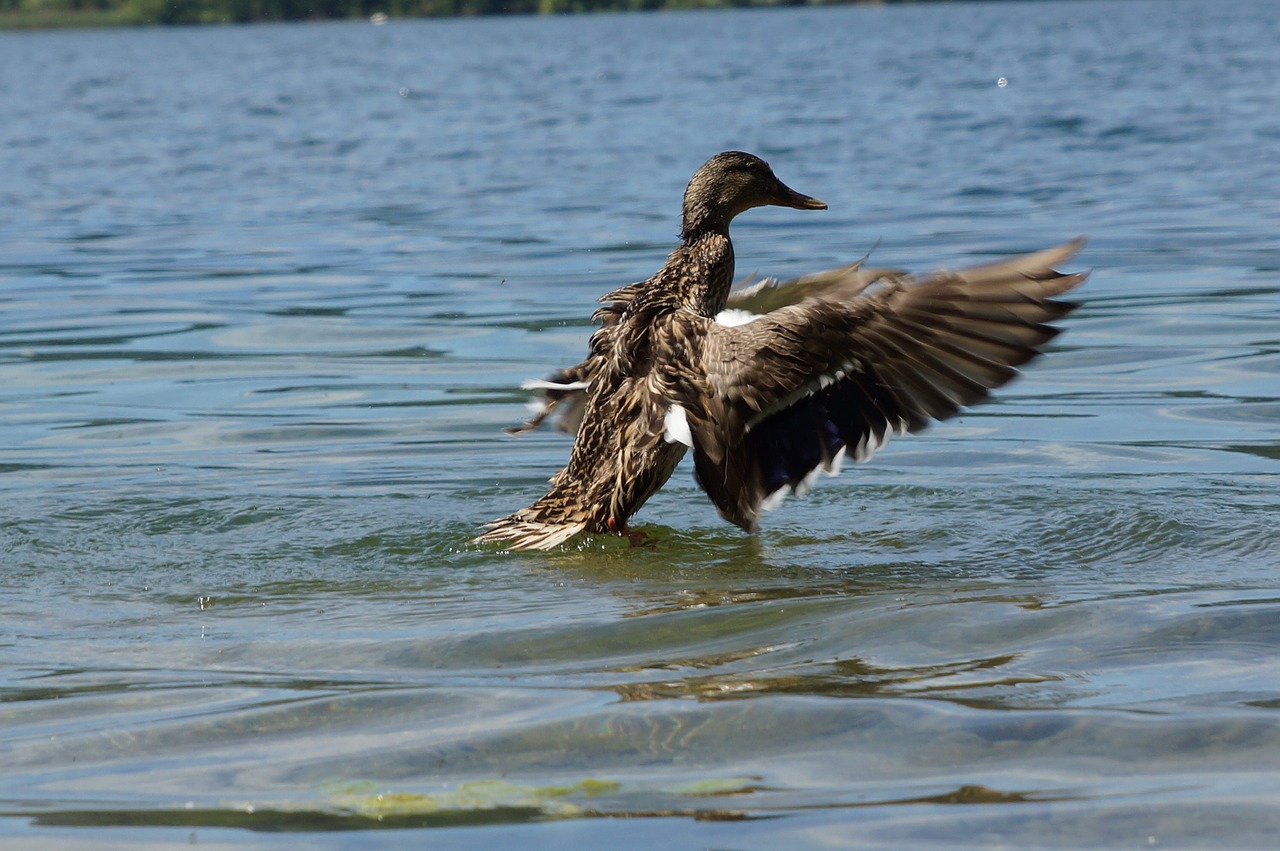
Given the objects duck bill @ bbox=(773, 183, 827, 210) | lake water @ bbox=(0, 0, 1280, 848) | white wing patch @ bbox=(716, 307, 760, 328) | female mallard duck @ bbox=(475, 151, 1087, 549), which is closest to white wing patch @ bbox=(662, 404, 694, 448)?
female mallard duck @ bbox=(475, 151, 1087, 549)

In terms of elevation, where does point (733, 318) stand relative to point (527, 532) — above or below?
above

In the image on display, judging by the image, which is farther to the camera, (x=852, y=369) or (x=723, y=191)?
(x=723, y=191)

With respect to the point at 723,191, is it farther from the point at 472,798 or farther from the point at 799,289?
the point at 472,798

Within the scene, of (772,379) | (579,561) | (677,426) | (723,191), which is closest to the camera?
(772,379)

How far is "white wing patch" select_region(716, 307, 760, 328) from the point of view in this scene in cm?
581

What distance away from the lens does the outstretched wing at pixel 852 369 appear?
5.29m

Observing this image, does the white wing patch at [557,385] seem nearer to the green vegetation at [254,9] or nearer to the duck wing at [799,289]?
the duck wing at [799,289]

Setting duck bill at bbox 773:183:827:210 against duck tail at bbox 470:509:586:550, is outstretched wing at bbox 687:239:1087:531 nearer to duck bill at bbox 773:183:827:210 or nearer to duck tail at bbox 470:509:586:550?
duck tail at bbox 470:509:586:550

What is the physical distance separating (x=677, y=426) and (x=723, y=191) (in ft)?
4.53

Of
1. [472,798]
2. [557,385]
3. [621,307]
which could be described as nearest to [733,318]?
[621,307]

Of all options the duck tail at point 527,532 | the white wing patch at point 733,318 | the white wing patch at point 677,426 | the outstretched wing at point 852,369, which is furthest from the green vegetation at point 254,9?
the outstretched wing at point 852,369

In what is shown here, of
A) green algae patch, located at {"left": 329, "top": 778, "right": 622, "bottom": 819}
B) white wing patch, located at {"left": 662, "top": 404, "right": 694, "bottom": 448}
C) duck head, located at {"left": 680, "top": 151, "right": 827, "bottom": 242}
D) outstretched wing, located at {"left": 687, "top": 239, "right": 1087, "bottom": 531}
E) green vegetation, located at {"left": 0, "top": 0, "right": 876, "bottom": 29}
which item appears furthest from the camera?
green vegetation, located at {"left": 0, "top": 0, "right": 876, "bottom": 29}

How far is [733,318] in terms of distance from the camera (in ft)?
19.6

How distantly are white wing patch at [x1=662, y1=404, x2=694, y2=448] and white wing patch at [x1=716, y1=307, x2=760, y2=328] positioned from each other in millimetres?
335
